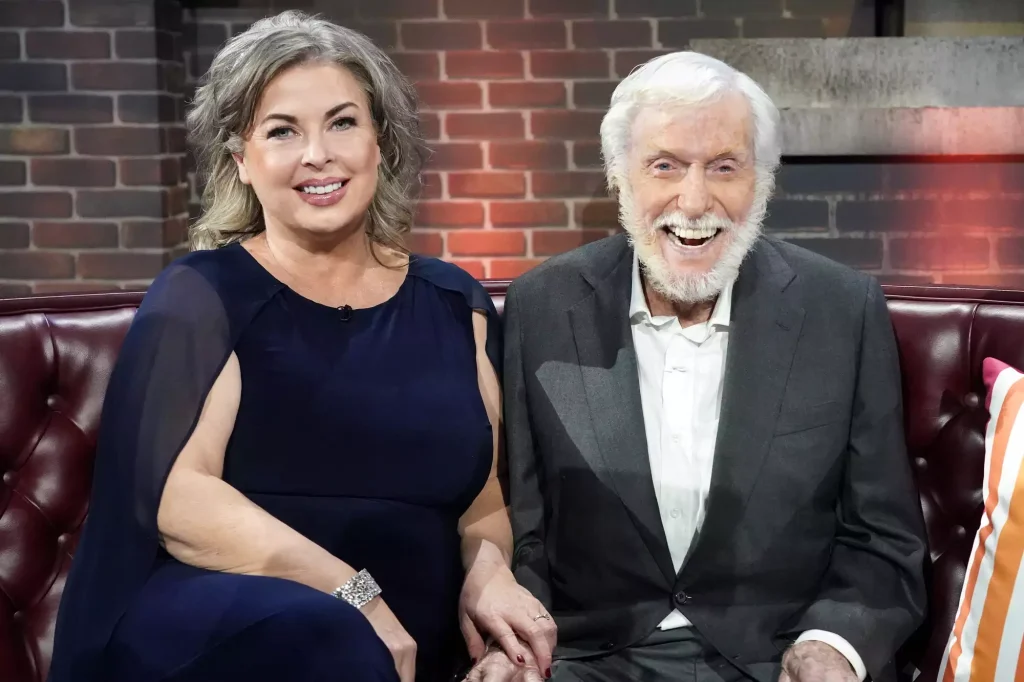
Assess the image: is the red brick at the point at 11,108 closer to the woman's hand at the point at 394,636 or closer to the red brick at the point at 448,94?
the red brick at the point at 448,94

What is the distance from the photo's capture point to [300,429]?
1794mm

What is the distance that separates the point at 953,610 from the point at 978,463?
0.25 m

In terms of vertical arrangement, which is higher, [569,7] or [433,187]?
[569,7]

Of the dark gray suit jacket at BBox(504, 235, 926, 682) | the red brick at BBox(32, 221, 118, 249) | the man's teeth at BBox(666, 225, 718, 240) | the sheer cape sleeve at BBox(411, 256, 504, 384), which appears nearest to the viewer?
the dark gray suit jacket at BBox(504, 235, 926, 682)

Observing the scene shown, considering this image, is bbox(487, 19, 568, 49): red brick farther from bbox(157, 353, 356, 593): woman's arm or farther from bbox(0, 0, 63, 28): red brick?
bbox(157, 353, 356, 593): woman's arm

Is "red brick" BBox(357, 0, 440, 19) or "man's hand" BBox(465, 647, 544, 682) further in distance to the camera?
"red brick" BBox(357, 0, 440, 19)

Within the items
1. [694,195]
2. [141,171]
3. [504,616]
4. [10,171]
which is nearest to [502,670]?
[504,616]

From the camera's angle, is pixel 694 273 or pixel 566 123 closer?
pixel 694 273

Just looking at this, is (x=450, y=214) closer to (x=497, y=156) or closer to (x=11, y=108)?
(x=497, y=156)

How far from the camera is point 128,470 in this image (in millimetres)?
1658

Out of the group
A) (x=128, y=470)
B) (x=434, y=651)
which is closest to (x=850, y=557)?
(x=434, y=651)

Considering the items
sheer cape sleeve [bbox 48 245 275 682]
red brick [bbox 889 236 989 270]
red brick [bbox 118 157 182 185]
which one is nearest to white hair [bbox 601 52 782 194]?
sheer cape sleeve [bbox 48 245 275 682]

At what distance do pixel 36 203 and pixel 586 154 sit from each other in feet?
5.31

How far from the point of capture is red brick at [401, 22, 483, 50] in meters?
3.34
